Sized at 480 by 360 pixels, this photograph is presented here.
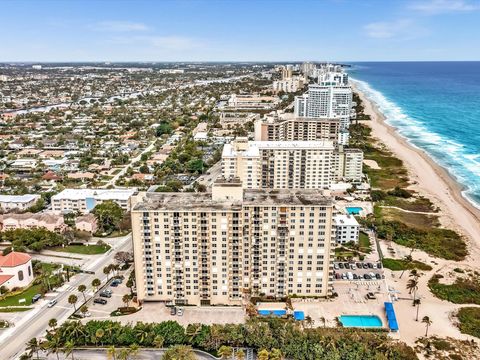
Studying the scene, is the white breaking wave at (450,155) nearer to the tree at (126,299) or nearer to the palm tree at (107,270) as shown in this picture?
the tree at (126,299)

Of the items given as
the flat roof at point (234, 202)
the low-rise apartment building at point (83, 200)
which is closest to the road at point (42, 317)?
the flat roof at point (234, 202)

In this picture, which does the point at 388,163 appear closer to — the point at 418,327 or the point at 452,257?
the point at 452,257

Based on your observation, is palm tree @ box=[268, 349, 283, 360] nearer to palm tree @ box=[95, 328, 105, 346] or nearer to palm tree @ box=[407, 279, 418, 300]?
palm tree @ box=[95, 328, 105, 346]

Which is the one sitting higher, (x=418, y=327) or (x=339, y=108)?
(x=339, y=108)

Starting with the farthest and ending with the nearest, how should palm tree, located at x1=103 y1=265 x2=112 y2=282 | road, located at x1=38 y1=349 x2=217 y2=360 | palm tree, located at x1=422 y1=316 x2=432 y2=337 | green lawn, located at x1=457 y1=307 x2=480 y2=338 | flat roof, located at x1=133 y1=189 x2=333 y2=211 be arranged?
palm tree, located at x1=103 y1=265 x2=112 y2=282, flat roof, located at x1=133 y1=189 x2=333 y2=211, green lawn, located at x1=457 y1=307 x2=480 y2=338, palm tree, located at x1=422 y1=316 x2=432 y2=337, road, located at x1=38 y1=349 x2=217 y2=360

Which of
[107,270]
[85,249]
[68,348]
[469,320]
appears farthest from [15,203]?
[469,320]

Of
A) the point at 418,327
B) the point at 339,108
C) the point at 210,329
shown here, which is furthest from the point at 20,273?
the point at 339,108

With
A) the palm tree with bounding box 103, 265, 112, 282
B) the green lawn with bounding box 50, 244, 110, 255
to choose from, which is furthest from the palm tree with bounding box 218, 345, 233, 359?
the green lawn with bounding box 50, 244, 110, 255
